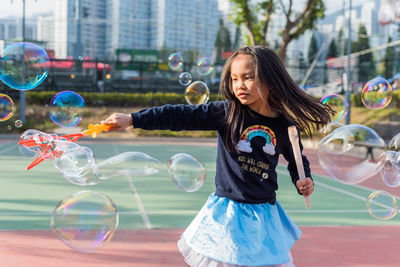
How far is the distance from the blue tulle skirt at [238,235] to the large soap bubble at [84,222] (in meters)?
0.97

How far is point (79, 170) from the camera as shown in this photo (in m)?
3.86

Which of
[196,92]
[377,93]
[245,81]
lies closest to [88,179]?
[245,81]

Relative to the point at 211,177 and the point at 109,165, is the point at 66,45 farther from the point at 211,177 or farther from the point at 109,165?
the point at 109,165

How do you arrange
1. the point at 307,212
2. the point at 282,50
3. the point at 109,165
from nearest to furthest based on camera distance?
the point at 109,165 → the point at 307,212 → the point at 282,50

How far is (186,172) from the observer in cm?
401

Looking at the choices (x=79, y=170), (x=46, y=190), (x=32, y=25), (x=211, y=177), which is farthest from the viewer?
(x=32, y=25)

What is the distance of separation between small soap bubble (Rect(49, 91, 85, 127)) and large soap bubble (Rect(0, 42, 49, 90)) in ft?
1.18

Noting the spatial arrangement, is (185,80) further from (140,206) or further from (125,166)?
(125,166)

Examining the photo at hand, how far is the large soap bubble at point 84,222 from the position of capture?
3.38m

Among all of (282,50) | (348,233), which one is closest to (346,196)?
(348,233)

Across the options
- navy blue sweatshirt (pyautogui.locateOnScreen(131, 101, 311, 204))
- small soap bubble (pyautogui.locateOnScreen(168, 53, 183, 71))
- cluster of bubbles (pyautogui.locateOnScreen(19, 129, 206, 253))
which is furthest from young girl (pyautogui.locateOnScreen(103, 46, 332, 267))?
small soap bubble (pyautogui.locateOnScreen(168, 53, 183, 71))

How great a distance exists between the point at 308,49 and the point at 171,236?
6000 centimetres

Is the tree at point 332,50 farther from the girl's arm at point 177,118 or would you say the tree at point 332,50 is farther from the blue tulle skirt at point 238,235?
the blue tulle skirt at point 238,235

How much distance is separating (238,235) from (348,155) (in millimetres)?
1783
